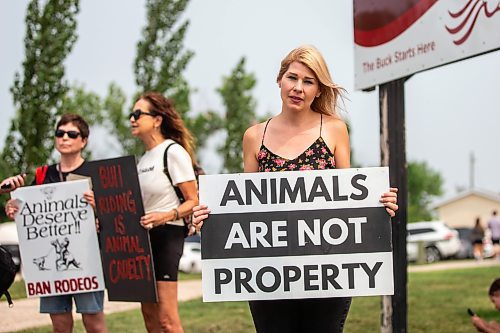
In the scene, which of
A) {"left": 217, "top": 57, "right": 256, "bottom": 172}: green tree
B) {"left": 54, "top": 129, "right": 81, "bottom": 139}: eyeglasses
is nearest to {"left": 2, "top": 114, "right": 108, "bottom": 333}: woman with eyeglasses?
{"left": 54, "top": 129, "right": 81, "bottom": 139}: eyeglasses

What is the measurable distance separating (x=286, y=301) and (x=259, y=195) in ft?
1.65

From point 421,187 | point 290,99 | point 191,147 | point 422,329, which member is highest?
point 290,99

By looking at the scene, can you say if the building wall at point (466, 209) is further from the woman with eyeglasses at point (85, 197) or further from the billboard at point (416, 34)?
the woman with eyeglasses at point (85, 197)

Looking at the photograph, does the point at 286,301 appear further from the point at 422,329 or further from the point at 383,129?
the point at 422,329

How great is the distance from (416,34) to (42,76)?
51.5 feet

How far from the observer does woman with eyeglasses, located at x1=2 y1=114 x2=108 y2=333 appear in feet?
21.1

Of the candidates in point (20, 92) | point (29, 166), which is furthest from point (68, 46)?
point (29, 166)

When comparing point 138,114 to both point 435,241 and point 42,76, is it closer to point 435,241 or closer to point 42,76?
point 42,76

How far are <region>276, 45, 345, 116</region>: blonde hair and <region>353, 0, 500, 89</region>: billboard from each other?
2.61m

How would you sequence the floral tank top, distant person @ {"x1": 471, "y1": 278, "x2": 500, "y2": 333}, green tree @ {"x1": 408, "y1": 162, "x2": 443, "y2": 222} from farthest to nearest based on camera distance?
green tree @ {"x1": 408, "y1": 162, "x2": 443, "y2": 222}
distant person @ {"x1": 471, "y1": 278, "x2": 500, "y2": 333}
the floral tank top

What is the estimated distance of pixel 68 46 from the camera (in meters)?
22.7

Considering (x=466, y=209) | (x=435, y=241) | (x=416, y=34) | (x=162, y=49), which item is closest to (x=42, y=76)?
(x=162, y=49)

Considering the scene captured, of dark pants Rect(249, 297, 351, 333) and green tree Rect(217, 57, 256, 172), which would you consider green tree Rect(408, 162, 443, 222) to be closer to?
green tree Rect(217, 57, 256, 172)

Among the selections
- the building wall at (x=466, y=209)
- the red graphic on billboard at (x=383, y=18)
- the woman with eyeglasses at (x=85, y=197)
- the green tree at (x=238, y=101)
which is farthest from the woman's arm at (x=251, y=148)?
the building wall at (x=466, y=209)
